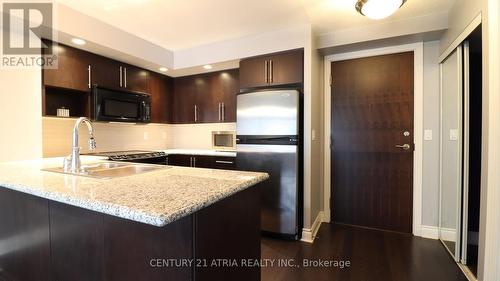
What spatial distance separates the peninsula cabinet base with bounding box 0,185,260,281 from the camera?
87 centimetres

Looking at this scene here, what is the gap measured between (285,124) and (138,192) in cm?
179

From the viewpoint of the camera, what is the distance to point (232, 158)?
9.96ft

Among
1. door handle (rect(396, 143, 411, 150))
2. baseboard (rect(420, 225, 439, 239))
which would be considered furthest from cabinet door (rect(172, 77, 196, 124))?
baseboard (rect(420, 225, 439, 239))

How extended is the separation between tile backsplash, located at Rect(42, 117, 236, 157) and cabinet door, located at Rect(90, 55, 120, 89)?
0.58 metres

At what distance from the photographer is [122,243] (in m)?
0.97

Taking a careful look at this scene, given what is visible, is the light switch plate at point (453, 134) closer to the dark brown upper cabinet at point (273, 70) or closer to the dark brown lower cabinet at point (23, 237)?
the dark brown upper cabinet at point (273, 70)

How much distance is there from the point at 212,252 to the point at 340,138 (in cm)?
250

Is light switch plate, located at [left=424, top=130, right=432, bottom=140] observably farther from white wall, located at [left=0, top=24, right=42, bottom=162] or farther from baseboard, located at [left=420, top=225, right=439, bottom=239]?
white wall, located at [left=0, top=24, right=42, bottom=162]

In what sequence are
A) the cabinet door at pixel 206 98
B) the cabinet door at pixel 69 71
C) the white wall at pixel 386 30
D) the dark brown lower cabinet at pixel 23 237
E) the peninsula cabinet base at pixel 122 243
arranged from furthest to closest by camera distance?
the cabinet door at pixel 206 98
the cabinet door at pixel 69 71
the white wall at pixel 386 30
the dark brown lower cabinet at pixel 23 237
the peninsula cabinet base at pixel 122 243

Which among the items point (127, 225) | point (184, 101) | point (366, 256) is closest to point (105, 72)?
point (184, 101)

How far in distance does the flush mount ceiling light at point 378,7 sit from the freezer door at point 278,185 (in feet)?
4.30

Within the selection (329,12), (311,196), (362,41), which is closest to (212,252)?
(311,196)

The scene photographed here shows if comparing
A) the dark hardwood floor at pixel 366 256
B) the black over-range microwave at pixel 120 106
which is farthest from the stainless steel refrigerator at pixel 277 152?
the black over-range microwave at pixel 120 106

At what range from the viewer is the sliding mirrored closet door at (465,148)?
1962 mm
